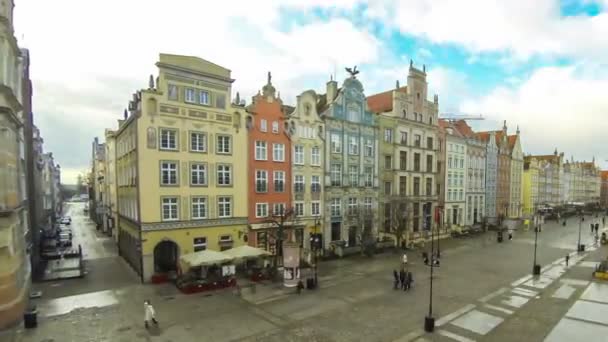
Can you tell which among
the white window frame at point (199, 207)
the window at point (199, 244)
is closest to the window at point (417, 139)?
the white window frame at point (199, 207)

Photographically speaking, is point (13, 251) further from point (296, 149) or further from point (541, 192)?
point (541, 192)

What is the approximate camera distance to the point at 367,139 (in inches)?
1642

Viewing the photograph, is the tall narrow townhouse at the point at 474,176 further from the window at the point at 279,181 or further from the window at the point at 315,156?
the window at the point at 279,181

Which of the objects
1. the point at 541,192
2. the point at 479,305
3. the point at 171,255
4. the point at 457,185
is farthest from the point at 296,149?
the point at 541,192

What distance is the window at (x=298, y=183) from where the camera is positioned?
3497 centimetres

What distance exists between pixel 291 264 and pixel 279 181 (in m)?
10.8

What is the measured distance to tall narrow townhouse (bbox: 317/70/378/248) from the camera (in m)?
37.9

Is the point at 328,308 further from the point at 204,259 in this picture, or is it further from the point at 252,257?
the point at 204,259

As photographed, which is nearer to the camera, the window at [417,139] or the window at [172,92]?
the window at [172,92]

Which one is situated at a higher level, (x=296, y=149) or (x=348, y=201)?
(x=296, y=149)

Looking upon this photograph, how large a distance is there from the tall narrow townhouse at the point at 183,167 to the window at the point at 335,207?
37.1 ft

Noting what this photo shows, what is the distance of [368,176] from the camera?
42.2 m

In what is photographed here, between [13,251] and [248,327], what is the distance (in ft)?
42.5

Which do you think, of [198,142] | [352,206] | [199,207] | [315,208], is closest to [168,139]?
[198,142]
